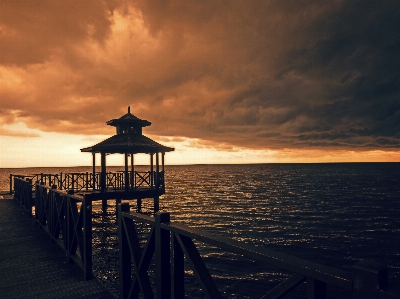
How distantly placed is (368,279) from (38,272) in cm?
614

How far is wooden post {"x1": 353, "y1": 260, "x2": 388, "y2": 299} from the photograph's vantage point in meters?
1.44

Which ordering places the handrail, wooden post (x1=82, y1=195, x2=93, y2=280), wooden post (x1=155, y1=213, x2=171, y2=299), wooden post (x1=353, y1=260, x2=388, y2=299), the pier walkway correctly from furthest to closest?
1. the handrail
2. wooden post (x1=82, y1=195, x2=93, y2=280)
3. the pier walkway
4. wooden post (x1=155, y1=213, x2=171, y2=299)
5. wooden post (x1=353, y1=260, x2=388, y2=299)

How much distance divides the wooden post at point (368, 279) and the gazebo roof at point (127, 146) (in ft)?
63.1

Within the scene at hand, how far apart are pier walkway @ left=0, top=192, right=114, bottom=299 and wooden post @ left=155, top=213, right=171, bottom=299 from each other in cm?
187

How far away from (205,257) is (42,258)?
32.4 feet

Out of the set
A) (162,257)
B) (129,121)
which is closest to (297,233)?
(129,121)

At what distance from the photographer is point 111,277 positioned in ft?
39.0

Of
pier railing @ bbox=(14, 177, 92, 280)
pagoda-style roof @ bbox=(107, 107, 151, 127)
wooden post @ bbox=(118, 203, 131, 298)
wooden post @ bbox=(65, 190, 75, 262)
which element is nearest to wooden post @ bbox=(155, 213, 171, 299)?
wooden post @ bbox=(118, 203, 131, 298)

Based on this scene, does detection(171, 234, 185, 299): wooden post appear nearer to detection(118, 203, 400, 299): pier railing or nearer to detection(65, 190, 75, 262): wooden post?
detection(118, 203, 400, 299): pier railing

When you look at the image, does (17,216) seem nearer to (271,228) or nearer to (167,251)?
(167,251)

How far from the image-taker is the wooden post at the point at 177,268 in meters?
2.93

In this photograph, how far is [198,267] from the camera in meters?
2.63

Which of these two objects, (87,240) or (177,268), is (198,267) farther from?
(87,240)

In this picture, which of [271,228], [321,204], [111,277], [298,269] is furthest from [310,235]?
[298,269]
